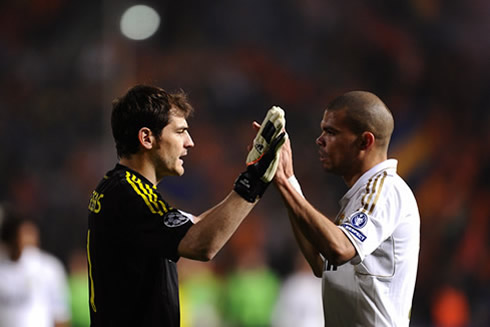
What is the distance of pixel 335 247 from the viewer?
2.84 metres

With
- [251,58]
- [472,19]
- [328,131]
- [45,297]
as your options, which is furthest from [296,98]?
[328,131]

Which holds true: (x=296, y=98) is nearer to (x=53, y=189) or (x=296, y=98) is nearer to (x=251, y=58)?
(x=251, y=58)

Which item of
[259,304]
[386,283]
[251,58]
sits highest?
[251,58]

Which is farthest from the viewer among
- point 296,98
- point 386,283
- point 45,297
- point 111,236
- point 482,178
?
point 296,98

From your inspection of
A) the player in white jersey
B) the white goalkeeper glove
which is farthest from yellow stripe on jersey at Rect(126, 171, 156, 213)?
the player in white jersey

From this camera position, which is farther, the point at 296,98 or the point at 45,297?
the point at 296,98

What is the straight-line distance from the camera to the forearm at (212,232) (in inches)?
103

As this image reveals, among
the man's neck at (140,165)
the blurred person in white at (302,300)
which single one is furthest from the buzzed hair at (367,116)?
the blurred person in white at (302,300)

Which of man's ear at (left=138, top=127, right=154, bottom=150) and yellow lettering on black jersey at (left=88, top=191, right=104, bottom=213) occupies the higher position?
man's ear at (left=138, top=127, right=154, bottom=150)

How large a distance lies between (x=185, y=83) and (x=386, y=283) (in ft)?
27.4

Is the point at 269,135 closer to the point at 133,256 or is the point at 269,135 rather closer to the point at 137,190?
the point at 137,190

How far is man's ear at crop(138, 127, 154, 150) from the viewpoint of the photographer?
296cm

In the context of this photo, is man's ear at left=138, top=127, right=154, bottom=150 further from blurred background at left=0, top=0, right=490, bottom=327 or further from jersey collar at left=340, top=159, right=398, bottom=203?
blurred background at left=0, top=0, right=490, bottom=327

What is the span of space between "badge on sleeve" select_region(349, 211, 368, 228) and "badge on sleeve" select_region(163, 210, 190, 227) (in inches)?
27.3
